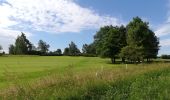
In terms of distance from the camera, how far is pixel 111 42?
103 metres

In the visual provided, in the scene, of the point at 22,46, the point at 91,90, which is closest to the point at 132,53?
the point at 91,90

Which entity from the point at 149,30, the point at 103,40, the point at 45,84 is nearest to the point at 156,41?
the point at 149,30

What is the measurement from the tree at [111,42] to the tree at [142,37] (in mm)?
6375

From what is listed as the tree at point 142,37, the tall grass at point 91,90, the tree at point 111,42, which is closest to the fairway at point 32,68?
the tall grass at point 91,90

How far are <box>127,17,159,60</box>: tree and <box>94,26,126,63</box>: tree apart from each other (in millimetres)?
6375

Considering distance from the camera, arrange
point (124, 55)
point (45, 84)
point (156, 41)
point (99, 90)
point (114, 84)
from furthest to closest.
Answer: point (156, 41), point (124, 55), point (45, 84), point (114, 84), point (99, 90)

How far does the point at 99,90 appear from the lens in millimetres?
11250

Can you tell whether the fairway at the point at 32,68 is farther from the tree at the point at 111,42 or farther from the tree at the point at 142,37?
the tree at the point at 111,42

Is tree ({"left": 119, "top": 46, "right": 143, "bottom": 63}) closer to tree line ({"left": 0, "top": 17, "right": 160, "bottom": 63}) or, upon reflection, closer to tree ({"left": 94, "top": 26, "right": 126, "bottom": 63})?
tree line ({"left": 0, "top": 17, "right": 160, "bottom": 63})

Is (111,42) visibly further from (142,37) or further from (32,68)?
(32,68)

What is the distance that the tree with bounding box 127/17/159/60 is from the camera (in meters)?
93.1

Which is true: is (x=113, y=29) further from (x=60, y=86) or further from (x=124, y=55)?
(x=60, y=86)

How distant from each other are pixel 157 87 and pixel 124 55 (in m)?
82.3

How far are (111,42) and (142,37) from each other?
38.0 feet
